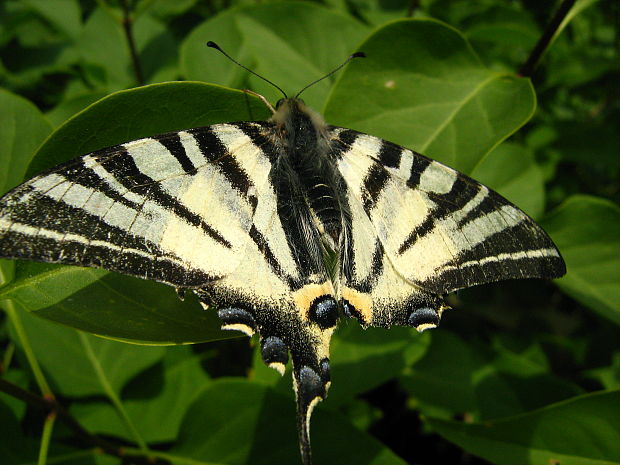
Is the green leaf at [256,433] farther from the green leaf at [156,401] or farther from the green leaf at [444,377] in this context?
the green leaf at [444,377]

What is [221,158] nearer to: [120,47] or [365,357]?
[365,357]

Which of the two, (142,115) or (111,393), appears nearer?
(142,115)

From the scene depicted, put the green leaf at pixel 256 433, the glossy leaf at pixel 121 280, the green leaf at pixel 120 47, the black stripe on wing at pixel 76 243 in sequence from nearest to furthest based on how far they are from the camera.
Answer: the black stripe on wing at pixel 76 243 < the glossy leaf at pixel 121 280 < the green leaf at pixel 256 433 < the green leaf at pixel 120 47

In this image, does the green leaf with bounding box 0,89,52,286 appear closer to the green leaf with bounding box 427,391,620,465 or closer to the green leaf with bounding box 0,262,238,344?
the green leaf with bounding box 0,262,238,344

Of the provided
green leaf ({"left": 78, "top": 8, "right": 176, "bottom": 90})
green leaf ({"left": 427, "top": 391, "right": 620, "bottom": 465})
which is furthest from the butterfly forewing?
green leaf ({"left": 78, "top": 8, "right": 176, "bottom": 90})

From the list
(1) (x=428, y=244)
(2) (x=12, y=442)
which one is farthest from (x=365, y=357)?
(2) (x=12, y=442)

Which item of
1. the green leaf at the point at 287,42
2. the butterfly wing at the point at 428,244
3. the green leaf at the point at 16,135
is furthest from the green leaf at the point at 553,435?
the green leaf at the point at 16,135
